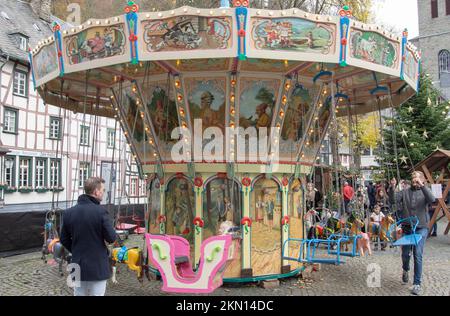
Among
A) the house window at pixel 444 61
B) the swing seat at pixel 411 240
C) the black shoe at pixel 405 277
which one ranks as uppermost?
the house window at pixel 444 61

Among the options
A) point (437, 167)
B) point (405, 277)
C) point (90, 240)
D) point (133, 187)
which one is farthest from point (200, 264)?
point (133, 187)

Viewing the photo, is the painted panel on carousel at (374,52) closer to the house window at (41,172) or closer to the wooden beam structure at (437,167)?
the wooden beam structure at (437,167)

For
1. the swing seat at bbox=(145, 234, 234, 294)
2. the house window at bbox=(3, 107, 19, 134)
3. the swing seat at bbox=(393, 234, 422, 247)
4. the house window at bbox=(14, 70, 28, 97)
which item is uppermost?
the house window at bbox=(14, 70, 28, 97)

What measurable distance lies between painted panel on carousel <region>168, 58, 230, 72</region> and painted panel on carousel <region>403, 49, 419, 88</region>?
311 centimetres

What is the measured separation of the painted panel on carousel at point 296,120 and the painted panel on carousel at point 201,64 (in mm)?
1563

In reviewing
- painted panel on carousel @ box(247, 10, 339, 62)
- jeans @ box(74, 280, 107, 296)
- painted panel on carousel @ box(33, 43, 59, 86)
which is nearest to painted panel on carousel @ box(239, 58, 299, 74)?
painted panel on carousel @ box(247, 10, 339, 62)

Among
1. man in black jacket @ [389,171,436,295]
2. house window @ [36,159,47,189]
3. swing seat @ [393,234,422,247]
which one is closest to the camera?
swing seat @ [393,234,422,247]

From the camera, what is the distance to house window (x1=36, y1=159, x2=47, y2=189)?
24014mm

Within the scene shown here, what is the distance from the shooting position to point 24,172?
23.2 metres

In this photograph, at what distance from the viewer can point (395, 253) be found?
11.8m

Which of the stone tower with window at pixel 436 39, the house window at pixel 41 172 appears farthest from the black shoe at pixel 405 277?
the stone tower with window at pixel 436 39

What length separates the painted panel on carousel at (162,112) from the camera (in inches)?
332

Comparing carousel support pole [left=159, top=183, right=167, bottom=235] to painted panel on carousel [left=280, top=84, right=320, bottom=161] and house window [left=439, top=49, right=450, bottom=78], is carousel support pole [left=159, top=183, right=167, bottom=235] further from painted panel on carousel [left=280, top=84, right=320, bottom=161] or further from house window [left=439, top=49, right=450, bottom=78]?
house window [left=439, top=49, right=450, bottom=78]
